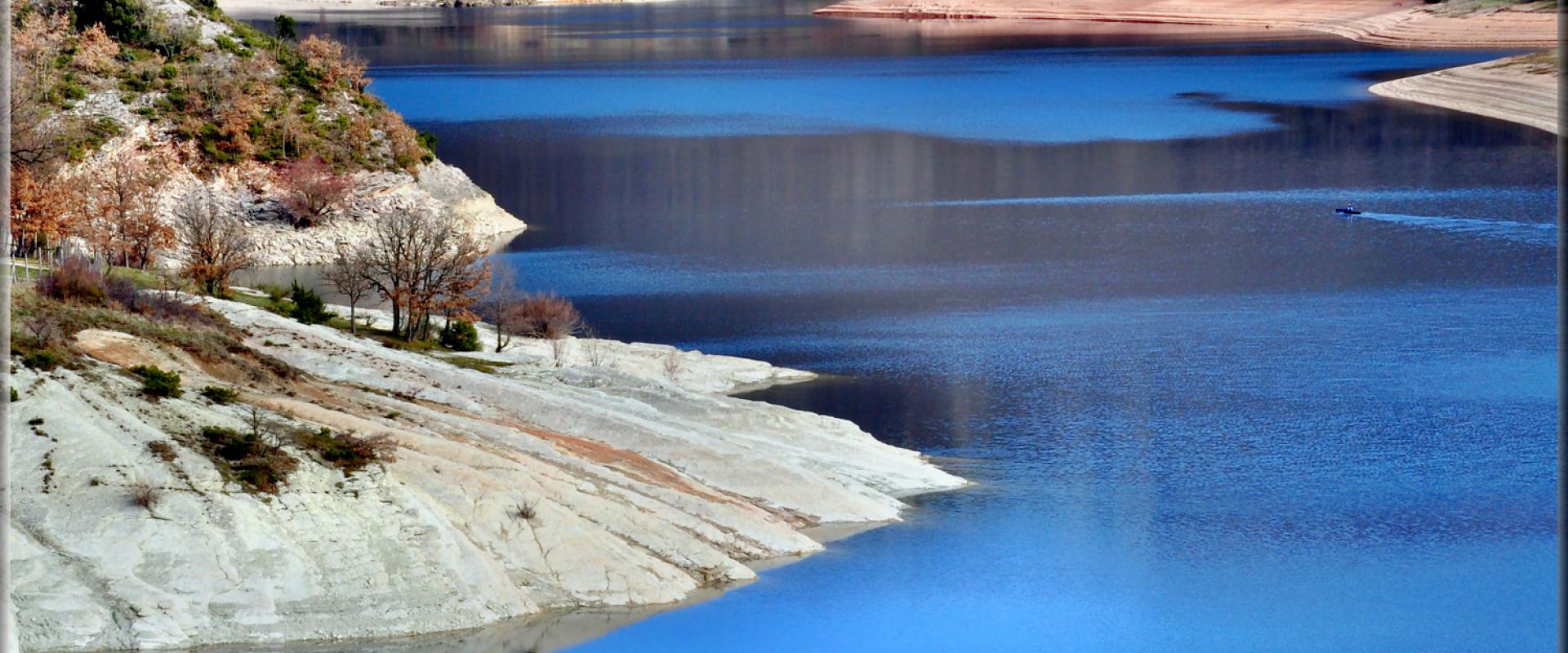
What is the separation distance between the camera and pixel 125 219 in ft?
164

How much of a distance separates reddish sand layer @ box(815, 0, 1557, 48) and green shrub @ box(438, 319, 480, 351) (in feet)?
329

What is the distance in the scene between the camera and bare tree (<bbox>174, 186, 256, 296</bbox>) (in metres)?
43.2

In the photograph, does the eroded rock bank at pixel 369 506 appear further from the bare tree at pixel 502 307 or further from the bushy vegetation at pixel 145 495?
the bare tree at pixel 502 307

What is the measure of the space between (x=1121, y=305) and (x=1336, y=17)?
12267 centimetres

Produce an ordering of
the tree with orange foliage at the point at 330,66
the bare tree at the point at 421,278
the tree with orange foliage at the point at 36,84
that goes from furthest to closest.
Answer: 1. the tree with orange foliage at the point at 330,66
2. the tree with orange foliage at the point at 36,84
3. the bare tree at the point at 421,278

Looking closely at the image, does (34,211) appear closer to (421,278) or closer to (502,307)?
(421,278)

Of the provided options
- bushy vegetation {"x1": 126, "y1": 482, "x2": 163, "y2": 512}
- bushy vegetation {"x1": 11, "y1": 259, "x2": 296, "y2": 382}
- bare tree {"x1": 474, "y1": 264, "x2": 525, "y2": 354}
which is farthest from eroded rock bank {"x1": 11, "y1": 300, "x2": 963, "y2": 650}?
bare tree {"x1": 474, "y1": 264, "x2": 525, "y2": 354}

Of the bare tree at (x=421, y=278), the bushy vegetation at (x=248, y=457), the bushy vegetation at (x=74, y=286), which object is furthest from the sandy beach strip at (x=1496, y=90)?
the bushy vegetation at (x=248, y=457)

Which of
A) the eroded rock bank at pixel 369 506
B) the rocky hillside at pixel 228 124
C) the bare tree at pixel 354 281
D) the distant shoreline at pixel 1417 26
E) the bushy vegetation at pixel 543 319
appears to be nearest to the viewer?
the eroded rock bank at pixel 369 506

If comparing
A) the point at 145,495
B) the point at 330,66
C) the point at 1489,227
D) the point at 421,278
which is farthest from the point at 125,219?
the point at 1489,227

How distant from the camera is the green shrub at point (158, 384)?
2944cm

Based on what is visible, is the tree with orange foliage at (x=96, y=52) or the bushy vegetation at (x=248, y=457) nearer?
the bushy vegetation at (x=248, y=457)

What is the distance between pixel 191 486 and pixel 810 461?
12.1 metres

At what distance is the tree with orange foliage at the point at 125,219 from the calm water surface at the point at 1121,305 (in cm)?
1156
